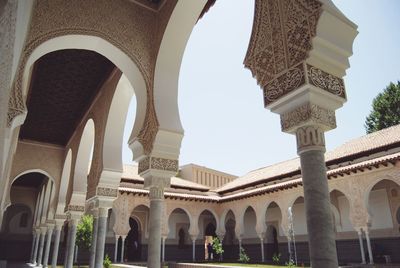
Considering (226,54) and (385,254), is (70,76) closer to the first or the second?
(226,54)

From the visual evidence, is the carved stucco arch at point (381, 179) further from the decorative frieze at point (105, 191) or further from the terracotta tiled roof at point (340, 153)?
the decorative frieze at point (105, 191)

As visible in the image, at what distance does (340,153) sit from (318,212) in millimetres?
13669

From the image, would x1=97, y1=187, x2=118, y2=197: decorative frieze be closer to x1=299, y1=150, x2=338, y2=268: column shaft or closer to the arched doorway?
x1=299, y1=150, x2=338, y2=268: column shaft

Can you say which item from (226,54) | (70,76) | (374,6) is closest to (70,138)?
(70,76)

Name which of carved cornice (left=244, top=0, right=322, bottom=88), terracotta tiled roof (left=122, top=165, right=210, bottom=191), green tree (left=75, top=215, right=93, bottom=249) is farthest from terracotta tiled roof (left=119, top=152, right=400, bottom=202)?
carved cornice (left=244, top=0, right=322, bottom=88)

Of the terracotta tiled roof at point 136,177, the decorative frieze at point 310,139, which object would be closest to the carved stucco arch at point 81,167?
A: the decorative frieze at point 310,139

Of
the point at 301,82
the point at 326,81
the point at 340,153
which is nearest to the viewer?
the point at 301,82

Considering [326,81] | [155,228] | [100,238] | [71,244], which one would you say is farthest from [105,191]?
[326,81]

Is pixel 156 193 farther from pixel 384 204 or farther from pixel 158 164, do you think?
pixel 384 204

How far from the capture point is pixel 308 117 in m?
2.57

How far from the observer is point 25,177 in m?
14.8

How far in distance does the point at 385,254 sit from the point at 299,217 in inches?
174

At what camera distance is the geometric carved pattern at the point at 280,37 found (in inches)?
102

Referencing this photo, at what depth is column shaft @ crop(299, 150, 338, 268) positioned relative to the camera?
2.21 m
